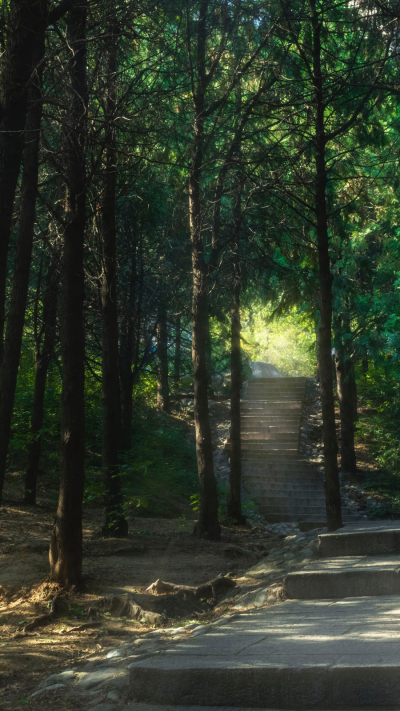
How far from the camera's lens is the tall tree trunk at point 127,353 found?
611 inches

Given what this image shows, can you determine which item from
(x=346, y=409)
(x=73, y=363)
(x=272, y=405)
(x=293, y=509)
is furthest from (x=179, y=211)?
(x=272, y=405)

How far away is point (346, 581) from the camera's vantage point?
5.29 meters

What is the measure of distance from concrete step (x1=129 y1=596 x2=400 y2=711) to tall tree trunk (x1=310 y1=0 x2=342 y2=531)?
4.03m

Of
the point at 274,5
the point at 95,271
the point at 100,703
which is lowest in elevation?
the point at 100,703

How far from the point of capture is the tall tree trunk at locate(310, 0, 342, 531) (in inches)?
320

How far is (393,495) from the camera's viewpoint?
54.9ft

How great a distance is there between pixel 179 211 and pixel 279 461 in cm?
1022

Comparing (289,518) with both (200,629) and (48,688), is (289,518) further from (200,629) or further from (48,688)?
(48,688)

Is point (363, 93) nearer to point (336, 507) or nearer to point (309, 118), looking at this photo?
point (309, 118)

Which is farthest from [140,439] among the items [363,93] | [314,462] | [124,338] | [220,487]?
[363,93]

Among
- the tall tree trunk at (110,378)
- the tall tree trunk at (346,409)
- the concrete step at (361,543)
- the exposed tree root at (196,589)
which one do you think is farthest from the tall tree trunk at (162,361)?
the concrete step at (361,543)

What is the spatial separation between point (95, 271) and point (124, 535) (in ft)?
16.3

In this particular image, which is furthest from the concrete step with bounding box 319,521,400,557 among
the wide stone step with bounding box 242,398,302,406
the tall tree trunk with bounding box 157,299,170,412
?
the wide stone step with bounding box 242,398,302,406

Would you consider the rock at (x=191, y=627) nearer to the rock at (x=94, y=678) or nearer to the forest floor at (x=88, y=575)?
the forest floor at (x=88, y=575)
